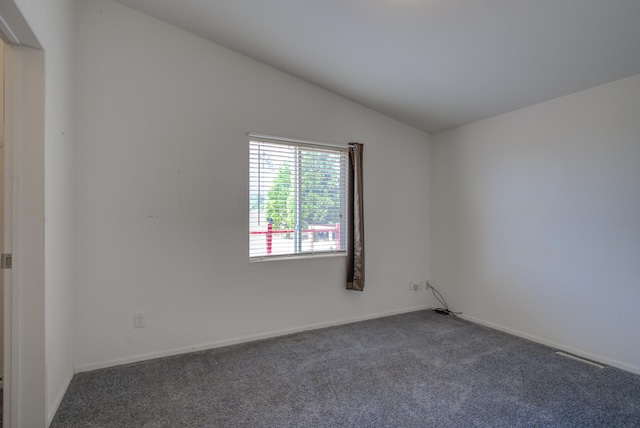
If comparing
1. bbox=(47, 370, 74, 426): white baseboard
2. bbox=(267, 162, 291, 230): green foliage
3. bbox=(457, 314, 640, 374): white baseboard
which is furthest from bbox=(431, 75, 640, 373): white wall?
bbox=(47, 370, 74, 426): white baseboard

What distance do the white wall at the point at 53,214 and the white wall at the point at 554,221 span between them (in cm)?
367

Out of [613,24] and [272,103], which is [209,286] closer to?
→ [272,103]

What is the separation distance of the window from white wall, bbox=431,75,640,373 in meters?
1.43

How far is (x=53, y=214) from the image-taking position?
6.00 ft

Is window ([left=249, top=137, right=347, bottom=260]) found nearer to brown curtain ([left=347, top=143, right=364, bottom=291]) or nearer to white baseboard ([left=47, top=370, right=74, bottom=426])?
brown curtain ([left=347, top=143, right=364, bottom=291])

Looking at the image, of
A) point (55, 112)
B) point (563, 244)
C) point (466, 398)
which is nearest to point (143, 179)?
point (55, 112)

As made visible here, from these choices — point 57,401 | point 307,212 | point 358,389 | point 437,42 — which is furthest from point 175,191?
point 437,42

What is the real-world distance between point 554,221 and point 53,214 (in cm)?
379

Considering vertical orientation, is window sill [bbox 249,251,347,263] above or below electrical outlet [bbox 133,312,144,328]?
above

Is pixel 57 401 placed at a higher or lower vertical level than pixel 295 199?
lower

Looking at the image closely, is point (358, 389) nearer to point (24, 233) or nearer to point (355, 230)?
point (355, 230)

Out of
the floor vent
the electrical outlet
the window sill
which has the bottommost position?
the floor vent

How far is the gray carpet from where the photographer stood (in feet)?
5.84

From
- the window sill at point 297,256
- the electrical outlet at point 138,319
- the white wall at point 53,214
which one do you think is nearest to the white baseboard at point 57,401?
the white wall at point 53,214
